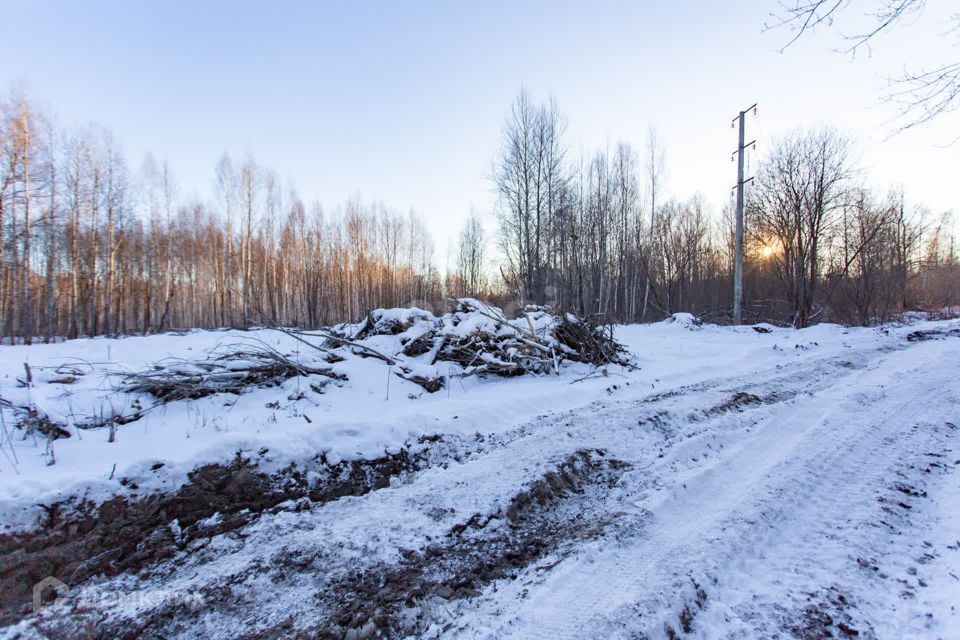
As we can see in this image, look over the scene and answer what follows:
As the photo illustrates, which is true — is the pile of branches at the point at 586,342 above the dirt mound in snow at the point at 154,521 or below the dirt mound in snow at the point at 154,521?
above

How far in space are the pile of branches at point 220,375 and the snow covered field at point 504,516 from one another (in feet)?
0.73

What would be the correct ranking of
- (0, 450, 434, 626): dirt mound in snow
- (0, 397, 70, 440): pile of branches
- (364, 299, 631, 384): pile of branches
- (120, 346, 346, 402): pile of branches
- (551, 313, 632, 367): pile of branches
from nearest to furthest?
(0, 450, 434, 626): dirt mound in snow, (0, 397, 70, 440): pile of branches, (120, 346, 346, 402): pile of branches, (364, 299, 631, 384): pile of branches, (551, 313, 632, 367): pile of branches

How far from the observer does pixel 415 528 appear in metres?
2.67

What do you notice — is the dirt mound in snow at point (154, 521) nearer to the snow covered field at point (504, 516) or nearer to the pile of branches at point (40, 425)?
the snow covered field at point (504, 516)

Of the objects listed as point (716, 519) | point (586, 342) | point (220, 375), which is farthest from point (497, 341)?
point (716, 519)

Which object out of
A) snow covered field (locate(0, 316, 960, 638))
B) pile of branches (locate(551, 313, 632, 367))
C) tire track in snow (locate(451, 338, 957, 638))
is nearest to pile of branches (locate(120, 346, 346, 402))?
snow covered field (locate(0, 316, 960, 638))

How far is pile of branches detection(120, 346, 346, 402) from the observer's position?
5.10 m

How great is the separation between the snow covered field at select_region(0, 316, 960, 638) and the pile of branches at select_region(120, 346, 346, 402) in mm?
223

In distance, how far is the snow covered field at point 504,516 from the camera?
74.0 inches

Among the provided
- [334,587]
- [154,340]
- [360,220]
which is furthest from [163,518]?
[360,220]

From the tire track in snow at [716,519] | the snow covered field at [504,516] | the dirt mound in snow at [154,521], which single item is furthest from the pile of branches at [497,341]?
the tire track in snow at [716,519]

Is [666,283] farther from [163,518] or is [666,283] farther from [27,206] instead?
[27,206]

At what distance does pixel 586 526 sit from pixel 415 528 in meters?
1.22

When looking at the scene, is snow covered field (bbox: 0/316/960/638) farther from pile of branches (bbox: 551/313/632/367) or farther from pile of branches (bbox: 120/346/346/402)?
pile of branches (bbox: 551/313/632/367)
